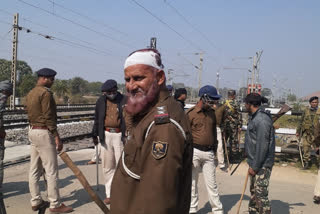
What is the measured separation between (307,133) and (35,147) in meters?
7.07

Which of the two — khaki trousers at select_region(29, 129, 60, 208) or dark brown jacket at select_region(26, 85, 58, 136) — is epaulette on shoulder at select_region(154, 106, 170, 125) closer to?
dark brown jacket at select_region(26, 85, 58, 136)

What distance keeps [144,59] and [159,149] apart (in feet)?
1.95

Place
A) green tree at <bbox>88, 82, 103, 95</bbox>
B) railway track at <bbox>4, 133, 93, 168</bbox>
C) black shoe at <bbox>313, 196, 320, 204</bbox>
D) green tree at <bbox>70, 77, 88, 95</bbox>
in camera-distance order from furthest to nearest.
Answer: green tree at <bbox>88, 82, 103, 95</bbox>
green tree at <bbox>70, 77, 88, 95</bbox>
railway track at <bbox>4, 133, 93, 168</bbox>
black shoe at <bbox>313, 196, 320, 204</bbox>

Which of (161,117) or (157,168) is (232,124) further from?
(157,168)

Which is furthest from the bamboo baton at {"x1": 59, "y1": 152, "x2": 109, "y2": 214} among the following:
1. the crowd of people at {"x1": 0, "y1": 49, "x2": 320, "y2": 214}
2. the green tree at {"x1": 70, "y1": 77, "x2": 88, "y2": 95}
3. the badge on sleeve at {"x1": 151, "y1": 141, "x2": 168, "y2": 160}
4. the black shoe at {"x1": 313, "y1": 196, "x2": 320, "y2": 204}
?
the green tree at {"x1": 70, "y1": 77, "x2": 88, "y2": 95}

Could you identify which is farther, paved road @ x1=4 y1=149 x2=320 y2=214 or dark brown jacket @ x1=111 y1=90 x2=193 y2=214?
paved road @ x1=4 y1=149 x2=320 y2=214

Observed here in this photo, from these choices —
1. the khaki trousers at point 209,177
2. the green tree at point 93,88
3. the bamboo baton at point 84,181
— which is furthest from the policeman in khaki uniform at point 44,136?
the green tree at point 93,88

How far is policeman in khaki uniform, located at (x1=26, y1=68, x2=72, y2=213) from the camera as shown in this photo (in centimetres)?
432

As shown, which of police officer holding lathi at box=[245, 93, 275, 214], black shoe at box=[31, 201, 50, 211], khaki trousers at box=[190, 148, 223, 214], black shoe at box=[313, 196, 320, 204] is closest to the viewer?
black shoe at box=[31, 201, 50, 211]

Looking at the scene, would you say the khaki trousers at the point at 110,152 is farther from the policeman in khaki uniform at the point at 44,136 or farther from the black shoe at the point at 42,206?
the black shoe at the point at 42,206

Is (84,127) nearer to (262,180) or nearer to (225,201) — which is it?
(225,201)

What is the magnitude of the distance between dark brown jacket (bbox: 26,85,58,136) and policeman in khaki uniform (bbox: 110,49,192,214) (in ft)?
9.73

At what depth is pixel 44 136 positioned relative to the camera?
438 centimetres

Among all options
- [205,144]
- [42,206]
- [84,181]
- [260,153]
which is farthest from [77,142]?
[84,181]
